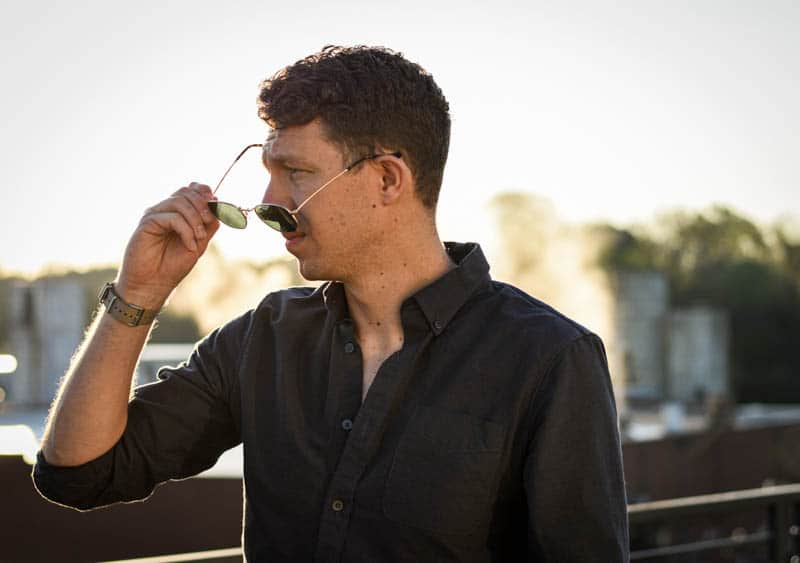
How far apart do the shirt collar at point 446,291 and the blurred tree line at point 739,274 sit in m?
38.6

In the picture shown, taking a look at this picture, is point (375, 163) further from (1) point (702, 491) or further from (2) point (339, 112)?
(1) point (702, 491)

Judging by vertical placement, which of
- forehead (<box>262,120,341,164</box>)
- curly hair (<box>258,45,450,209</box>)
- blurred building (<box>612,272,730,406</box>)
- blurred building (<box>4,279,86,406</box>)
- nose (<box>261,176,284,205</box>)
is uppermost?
curly hair (<box>258,45,450,209</box>)

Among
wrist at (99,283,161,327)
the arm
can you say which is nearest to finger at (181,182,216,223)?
the arm

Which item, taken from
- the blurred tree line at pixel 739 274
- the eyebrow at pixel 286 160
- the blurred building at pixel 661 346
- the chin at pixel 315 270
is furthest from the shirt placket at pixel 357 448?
the blurred tree line at pixel 739 274

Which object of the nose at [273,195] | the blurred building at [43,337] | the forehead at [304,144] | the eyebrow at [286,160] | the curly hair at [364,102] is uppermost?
the curly hair at [364,102]

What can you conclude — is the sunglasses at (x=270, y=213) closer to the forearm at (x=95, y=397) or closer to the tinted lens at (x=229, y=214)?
the tinted lens at (x=229, y=214)

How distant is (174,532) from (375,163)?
5.21 metres

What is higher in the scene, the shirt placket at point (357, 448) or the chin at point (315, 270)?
the chin at point (315, 270)

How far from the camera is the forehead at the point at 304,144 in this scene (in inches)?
88.6

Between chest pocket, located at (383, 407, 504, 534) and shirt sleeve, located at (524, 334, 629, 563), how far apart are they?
8 cm

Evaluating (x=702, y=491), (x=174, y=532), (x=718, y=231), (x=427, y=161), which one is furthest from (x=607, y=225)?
(x=427, y=161)

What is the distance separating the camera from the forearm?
2230mm

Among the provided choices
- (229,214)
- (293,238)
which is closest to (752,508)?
(293,238)

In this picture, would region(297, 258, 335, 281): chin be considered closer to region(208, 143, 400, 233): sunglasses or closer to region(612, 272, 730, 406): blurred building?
region(208, 143, 400, 233): sunglasses
